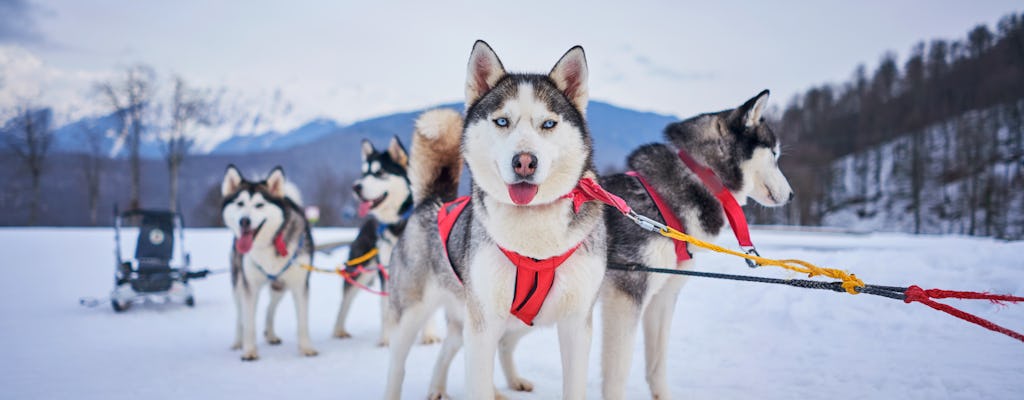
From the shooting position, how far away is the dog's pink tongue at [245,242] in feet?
15.5

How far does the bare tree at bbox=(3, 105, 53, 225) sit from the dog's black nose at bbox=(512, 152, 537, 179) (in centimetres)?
2848

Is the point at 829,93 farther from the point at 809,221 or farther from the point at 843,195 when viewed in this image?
the point at 809,221

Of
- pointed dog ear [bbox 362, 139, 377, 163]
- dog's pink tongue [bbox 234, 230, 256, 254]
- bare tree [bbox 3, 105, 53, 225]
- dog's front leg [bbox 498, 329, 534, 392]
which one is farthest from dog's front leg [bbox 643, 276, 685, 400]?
bare tree [bbox 3, 105, 53, 225]

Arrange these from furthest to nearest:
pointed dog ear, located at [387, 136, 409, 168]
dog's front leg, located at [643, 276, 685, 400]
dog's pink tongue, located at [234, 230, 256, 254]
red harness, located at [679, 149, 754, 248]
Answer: pointed dog ear, located at [387, 136, 409, 168]
dog's pink tongue, located at [234, 230, 256, 254]
dog's front leg, located at [643, 276, 685, 400]
red harness, located at [679, 149, 754, 248]

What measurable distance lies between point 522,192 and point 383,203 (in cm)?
406

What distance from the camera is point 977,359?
3.23 metres

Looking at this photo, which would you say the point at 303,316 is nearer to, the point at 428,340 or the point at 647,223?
the point at 428,340

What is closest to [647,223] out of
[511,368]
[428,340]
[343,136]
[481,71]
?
[481,71]

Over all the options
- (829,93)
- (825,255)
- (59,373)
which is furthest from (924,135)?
(59,373)

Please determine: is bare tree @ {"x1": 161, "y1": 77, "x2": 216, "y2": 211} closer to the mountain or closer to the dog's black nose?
the mountain

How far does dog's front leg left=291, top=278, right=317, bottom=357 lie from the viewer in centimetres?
482

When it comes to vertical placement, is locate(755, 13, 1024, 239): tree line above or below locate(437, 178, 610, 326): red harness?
above

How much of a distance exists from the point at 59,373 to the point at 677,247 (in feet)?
17.2

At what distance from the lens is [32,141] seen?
20891mm
